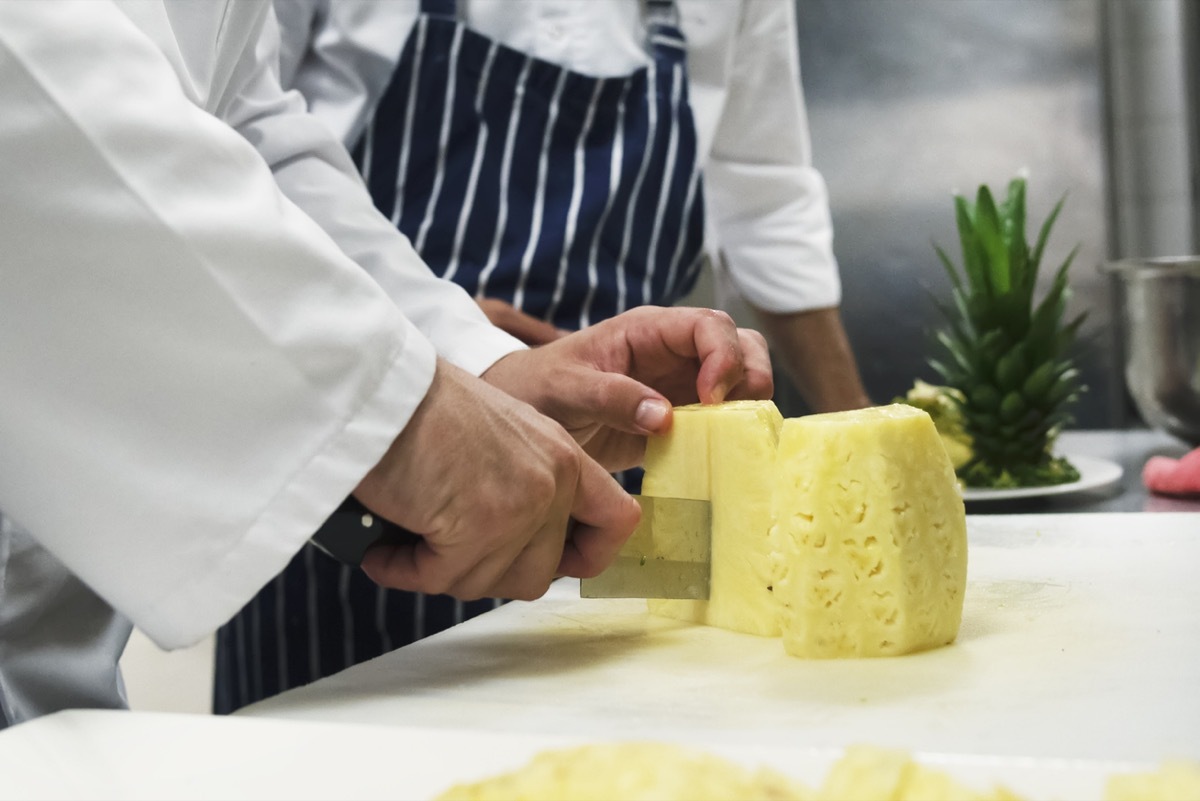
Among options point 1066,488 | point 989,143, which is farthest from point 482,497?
point 989,143

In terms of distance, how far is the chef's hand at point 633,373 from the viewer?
1099 mm

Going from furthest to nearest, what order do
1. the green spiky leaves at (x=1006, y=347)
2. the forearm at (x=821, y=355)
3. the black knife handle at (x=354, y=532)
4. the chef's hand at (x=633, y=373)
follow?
the forearm at (x=821, y=355)
the green spiky leaves at (x=1006, y=347)
the chef's hand at (x=633, y=373)
the black knife handle at (x=354, y=532)

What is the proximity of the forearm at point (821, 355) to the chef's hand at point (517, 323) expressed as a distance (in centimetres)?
78

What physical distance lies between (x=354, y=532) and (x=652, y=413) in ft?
1.05

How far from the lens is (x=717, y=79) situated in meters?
1.84

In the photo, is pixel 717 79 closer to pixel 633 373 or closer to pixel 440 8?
pixel 440 8

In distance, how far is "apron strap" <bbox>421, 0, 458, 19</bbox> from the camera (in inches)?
60.6

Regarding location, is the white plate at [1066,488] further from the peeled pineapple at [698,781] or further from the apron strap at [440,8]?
the peeled pineapple at [698,781]

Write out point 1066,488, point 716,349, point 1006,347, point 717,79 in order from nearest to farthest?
point 716,349 < point 1066,488 < point 717,79 < point 1006,347

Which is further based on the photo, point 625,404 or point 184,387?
point 625,404

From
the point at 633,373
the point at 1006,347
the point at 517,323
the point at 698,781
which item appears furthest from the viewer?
the point at 1006,347

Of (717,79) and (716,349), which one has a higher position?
(717,79)

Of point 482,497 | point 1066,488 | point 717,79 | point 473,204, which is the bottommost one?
point 1066,488

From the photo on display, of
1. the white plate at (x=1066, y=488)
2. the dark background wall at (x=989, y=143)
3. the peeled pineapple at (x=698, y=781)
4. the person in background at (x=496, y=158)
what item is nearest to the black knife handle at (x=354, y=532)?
the peeled pineapple at (x=698, y=781)
